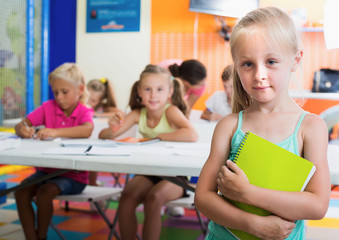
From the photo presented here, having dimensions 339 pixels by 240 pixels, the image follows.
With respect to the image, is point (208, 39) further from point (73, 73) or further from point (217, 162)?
point (217, 162)

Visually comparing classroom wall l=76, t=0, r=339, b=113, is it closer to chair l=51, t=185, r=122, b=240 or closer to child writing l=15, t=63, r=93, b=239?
child writing l=15, t=63, r=93, b=239

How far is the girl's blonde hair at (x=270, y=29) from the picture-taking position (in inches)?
32.2

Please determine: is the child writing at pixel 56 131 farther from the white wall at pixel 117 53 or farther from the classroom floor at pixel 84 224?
the white wall at pixel 117 53

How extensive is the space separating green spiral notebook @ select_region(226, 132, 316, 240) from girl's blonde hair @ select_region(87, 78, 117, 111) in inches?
146

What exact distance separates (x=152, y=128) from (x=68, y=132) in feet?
1.52

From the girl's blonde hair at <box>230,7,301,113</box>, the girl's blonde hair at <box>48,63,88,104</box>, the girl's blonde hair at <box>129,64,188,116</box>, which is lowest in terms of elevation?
the girl's blonde hair at <box>129,64,188,116</box>

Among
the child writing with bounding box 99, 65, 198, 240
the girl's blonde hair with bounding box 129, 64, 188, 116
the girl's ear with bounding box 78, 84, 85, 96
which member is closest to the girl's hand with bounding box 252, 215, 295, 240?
the child writing with bounding box 99, 65, 198, 240

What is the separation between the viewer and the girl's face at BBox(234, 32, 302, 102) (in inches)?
31.9

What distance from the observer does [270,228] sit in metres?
0.78

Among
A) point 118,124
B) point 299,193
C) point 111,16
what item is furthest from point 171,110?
point 111,16

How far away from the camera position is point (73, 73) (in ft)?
7.18

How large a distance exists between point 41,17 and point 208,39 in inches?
85.5

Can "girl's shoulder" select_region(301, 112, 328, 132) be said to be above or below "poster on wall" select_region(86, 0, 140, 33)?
below

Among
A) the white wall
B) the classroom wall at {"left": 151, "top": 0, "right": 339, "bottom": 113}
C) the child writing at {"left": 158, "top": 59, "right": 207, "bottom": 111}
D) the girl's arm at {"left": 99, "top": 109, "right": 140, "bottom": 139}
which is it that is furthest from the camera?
the white wall
